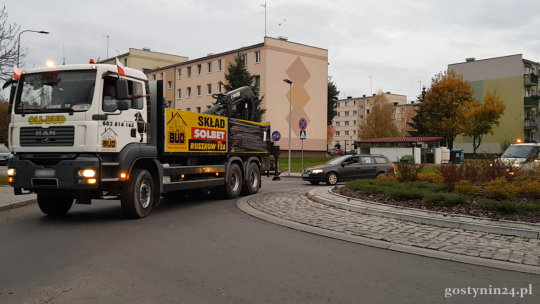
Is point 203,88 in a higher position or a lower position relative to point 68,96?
higher

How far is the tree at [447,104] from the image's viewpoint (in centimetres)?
4916

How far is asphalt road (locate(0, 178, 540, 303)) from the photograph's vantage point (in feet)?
15.5

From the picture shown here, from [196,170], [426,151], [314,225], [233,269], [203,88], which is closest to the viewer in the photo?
[233,269]

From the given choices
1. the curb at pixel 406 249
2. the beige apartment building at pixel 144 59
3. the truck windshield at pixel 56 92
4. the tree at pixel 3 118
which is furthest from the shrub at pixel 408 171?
the beige apartment building at pixel 144 59

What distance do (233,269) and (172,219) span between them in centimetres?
439

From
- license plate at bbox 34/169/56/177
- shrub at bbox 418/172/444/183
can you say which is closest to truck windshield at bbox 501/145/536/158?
shrub at bbox 418/172/444/183

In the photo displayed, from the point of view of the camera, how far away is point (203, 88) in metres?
59.6

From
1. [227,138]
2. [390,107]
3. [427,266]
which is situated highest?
[390,107]

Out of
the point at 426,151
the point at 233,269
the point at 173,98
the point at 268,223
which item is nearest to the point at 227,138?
the point at 268,223

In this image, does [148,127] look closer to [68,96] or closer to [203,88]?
[68,96]

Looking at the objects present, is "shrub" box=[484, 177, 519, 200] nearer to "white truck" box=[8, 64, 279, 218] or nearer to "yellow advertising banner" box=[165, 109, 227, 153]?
"yellow advertising banner" box=[165, 109, 227, 153]

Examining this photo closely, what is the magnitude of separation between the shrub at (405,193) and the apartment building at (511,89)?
58990 millimetres

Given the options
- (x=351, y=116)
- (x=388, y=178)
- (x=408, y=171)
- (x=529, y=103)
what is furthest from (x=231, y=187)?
(x=351, y=116)

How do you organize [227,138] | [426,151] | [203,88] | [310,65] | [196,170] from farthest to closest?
[203,88], [310,65], [426,151], [227,138], [196,170]
